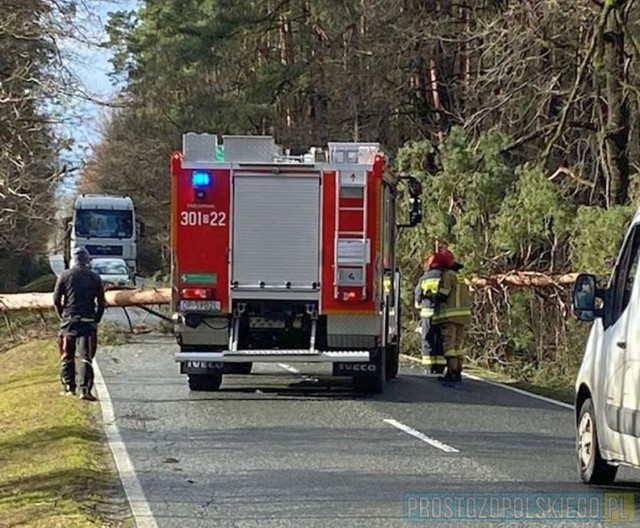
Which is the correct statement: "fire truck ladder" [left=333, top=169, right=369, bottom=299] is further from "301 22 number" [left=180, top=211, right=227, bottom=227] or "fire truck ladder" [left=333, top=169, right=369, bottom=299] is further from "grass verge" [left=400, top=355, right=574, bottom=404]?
"grass verge" [left=400, top=355, right=574, bottom=404]

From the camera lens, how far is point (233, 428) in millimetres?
12430

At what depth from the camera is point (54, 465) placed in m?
10.4

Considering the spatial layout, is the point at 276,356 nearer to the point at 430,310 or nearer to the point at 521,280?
the point at 430,310

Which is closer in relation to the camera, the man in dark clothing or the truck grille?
the man in dark clothing

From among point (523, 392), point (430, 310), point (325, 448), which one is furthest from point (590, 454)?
point (430, 310)

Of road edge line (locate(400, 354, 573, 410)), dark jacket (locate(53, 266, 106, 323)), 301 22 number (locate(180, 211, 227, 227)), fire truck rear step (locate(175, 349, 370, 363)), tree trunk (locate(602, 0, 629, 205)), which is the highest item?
tree trunk (locate(602, 0, 629, 205))

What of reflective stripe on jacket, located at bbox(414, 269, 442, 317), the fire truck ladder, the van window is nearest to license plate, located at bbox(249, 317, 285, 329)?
the fire truck ladder

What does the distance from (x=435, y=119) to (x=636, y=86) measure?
38.1ft

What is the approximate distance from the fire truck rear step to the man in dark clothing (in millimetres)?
1085

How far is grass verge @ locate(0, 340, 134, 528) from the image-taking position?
27.5ft

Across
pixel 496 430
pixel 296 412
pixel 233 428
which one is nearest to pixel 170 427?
pixel 233 428

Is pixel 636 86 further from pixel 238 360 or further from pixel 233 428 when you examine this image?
pixel 233 428

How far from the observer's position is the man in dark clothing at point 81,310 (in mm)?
14609

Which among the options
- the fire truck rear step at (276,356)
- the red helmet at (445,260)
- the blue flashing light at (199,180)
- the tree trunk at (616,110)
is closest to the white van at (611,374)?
the fire truck rear step at (276,356)
